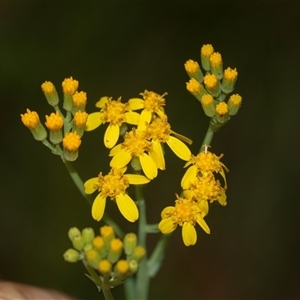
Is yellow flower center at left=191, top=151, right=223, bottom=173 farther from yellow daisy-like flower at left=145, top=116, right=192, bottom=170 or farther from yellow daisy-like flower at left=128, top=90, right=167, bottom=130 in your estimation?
yellow daisy-like flower at left=128, top=90, right=167, bottom=130

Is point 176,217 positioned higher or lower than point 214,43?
lower

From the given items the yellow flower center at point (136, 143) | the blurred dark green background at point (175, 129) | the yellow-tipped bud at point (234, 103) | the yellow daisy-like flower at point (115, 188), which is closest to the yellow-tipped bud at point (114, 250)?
the yellow daisy-like flower at point (115, 188)

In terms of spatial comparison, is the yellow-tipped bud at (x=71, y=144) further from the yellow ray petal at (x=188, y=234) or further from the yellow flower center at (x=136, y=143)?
the yellow ray petal at (x=188, y=234)

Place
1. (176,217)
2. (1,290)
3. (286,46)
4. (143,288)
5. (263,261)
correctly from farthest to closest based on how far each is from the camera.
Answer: (286,46)
(263,261)
(1,290)
(143,288)
(176,217)

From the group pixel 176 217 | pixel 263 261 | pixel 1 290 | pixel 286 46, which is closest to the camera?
pixel 176 217

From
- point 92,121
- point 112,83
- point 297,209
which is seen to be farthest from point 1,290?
point 297,209

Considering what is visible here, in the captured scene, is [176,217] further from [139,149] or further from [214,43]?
[214,43]

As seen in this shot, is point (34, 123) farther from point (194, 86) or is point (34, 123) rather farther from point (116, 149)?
point (194, 86)
